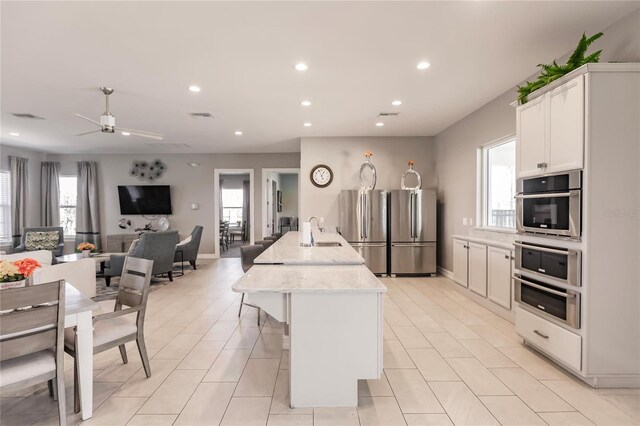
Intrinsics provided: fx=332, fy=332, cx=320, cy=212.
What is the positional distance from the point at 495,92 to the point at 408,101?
1034mm

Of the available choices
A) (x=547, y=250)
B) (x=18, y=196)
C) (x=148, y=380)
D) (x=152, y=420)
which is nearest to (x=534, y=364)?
(x=547, y=250)

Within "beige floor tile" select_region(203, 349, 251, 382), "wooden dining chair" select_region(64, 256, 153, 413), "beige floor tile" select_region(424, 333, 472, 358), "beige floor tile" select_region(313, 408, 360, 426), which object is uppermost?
"wooden dining chair" select_region(64, 256, 153, 413)

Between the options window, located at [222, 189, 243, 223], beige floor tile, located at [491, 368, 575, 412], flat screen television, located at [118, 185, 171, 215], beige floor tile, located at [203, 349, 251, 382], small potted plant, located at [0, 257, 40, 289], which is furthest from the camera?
window, located at [222, 189, 243, 223]

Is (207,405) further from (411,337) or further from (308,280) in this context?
(411,337)

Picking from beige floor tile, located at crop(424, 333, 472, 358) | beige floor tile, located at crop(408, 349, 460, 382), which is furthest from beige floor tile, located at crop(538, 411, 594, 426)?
beige floor tile, located at crop(424, 333, 472, 358)

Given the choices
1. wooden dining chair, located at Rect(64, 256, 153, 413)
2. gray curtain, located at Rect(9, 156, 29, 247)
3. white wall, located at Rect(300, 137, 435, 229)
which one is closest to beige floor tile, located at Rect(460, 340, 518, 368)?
wooden dining chair, located at Rect(64, 256, 153, 413)

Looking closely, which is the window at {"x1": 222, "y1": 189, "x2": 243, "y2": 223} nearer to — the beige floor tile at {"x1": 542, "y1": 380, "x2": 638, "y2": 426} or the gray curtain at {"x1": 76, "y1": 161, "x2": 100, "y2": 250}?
the gray curtain at {"x1": 76, "y1": 161, "x2": 100, "y2": 250}

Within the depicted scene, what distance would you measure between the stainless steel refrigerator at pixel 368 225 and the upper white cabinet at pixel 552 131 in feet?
10.1

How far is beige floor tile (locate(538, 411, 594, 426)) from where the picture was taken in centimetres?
192

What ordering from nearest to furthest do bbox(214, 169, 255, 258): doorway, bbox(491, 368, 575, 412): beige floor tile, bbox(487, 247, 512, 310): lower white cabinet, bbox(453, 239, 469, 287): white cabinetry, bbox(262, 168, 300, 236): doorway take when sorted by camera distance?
1. bbox(491, 368, 575, 412): beige floor tile
2. bbox(487, 247, 512, 310): lower white cabinet
3. bbox(453, 239, 469, 287): white cabinetry
4. bbox(262, 168, 300, 236): doorway
5. bbox(214, 169, 255, 258): doorway

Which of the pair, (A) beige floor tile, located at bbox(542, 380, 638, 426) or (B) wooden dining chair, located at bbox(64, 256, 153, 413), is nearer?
(A) beige floor tile, located at bbox(542, 380, 638, 426)

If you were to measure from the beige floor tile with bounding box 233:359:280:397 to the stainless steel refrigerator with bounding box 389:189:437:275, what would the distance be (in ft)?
12.3

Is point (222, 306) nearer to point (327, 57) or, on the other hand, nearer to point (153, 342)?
point (153, 342)

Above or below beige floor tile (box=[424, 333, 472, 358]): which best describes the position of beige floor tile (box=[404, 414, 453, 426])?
below
